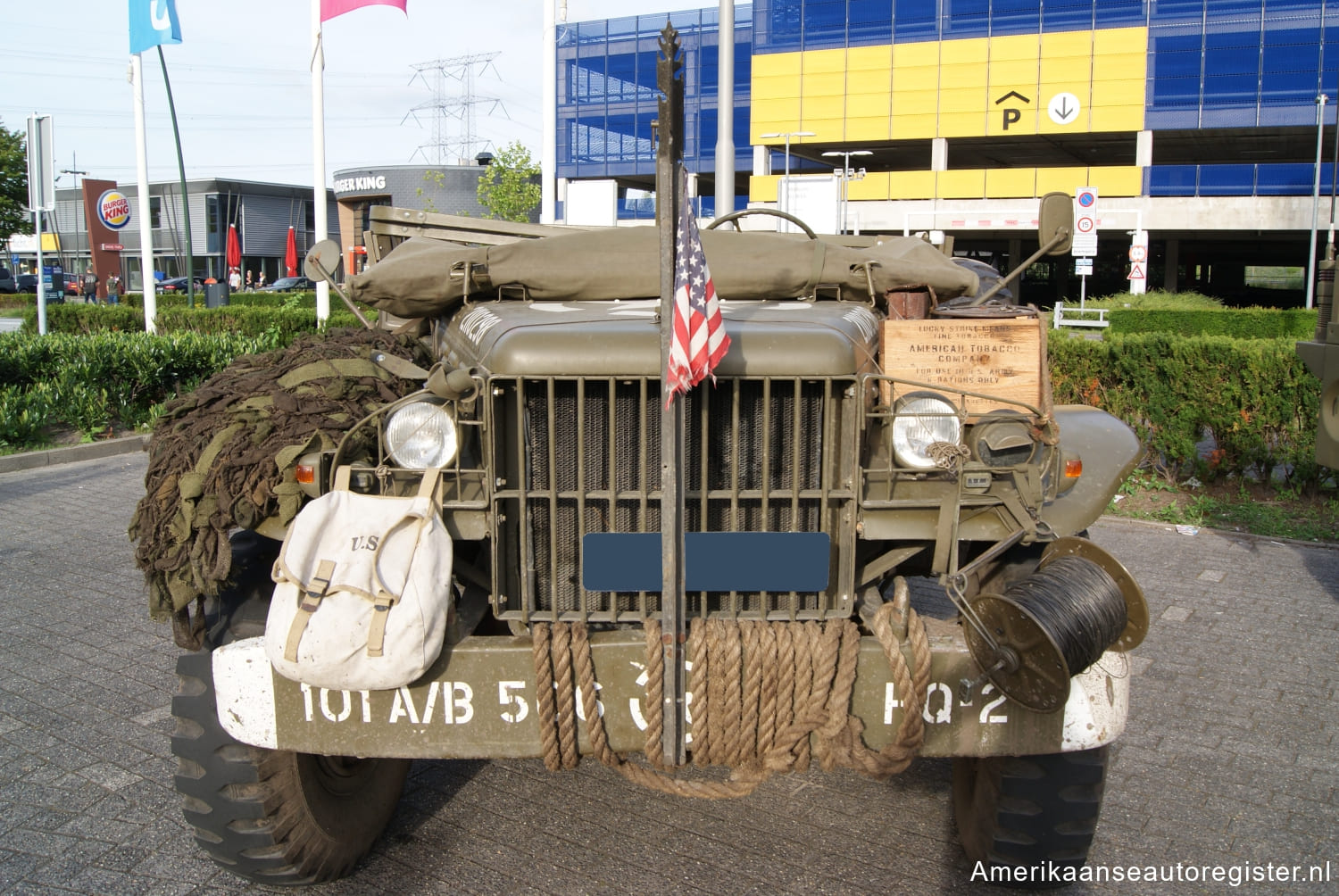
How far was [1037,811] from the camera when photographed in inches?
131

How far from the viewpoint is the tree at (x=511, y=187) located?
115 ft

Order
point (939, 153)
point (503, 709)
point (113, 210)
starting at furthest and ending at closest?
1. point (939, 153)
2. point (113, 210)
3. point (503, 709)

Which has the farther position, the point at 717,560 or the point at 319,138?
the point at 319,138

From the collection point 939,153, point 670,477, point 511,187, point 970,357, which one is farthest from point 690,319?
point 939,153

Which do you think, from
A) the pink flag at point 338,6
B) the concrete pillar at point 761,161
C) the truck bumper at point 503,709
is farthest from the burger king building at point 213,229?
the truck bumper at point 503,709

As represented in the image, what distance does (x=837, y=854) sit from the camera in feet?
12.3

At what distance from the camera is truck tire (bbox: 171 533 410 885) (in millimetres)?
3238

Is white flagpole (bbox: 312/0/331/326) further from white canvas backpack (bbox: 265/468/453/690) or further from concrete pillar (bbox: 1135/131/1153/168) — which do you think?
concrete pillar (bbox: 1135/131/1153/168)

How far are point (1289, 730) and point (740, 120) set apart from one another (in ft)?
144

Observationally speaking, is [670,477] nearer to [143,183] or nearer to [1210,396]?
[1210,396]

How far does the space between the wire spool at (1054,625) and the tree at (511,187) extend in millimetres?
32790

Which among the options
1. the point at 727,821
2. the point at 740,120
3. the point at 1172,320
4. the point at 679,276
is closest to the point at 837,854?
the point at 727,821

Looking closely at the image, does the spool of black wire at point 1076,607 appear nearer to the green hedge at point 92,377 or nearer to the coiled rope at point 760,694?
the coiled rope at point 760,694

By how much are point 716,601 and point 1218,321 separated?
2501 cm
